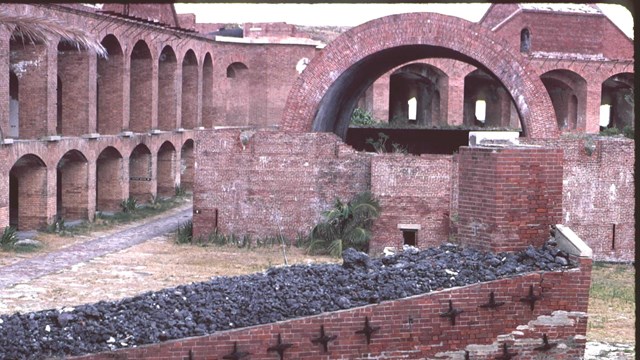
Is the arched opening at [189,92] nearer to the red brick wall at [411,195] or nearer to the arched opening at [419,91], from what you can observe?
the arched opening at [419,91]

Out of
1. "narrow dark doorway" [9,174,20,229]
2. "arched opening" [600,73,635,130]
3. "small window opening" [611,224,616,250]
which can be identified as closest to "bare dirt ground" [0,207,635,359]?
"small window opening" [611,224,616,250]

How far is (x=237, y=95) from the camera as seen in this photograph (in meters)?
38.6

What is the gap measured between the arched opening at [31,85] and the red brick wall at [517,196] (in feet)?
48.5

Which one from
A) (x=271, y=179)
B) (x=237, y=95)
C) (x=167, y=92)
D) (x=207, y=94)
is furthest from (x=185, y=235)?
(x=237, y=95)

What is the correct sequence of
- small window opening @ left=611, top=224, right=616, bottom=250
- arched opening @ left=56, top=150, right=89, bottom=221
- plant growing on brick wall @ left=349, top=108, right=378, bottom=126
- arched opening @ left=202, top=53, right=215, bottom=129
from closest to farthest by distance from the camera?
1. small window opening @ left=611, top=224, right=616, bottom=250
2. arched opening @ left=56, top=150, right=89, bottom=221
3. plant growing on brick wall @ left=349, top=108, right=378, bottom=126
4. arched opening @ left=202, top=53, right=215, bottom=129

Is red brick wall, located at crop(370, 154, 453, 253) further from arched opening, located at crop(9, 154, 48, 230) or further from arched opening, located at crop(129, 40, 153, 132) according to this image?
arched opening, located at crop(129, 40, 153, 132)

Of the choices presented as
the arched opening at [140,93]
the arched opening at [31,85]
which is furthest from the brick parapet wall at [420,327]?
the arched opening at [140,93]

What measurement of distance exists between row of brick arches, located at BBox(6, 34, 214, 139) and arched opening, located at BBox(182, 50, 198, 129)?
0.21 metres

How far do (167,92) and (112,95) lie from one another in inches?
192

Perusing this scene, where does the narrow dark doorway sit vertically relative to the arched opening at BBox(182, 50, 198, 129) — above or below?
below

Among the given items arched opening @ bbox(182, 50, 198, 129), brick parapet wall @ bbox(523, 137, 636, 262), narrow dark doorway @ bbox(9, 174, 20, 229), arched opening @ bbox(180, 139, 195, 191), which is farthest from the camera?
arched opening @ bbox(182, 50, 198, 129)

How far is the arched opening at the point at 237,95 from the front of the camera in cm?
3812

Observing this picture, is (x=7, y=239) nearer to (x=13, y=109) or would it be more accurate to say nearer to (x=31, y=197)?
(x=31, y=197)

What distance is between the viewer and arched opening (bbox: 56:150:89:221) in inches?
923
